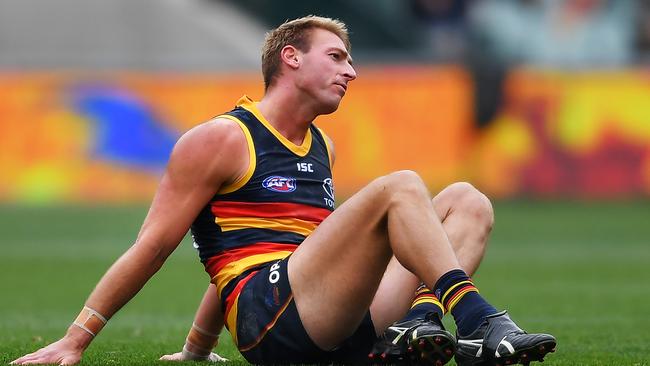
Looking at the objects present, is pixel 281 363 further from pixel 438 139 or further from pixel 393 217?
pixel 438 139

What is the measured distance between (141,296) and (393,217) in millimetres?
6137

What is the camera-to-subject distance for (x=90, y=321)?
5477mm

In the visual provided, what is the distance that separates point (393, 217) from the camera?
16.8 feet

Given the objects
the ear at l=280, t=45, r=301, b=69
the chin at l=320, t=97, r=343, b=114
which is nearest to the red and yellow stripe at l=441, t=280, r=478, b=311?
the chin at l=320, t=97, r=343, b=114

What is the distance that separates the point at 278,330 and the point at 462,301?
0.83 meters

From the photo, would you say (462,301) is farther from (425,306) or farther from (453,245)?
(453,245)

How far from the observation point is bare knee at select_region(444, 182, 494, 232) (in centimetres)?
572

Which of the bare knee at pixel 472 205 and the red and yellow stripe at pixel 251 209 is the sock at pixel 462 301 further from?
the red and yellow stripe at pixel 251 209

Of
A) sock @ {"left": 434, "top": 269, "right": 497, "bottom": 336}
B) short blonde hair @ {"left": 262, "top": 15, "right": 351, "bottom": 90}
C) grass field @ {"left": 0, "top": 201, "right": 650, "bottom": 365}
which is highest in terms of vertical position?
short blonde hair @ {"left": 262, "top": 15, "right": 351, "bottom": 90}

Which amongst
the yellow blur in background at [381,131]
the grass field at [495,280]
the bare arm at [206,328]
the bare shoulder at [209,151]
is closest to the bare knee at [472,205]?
the grass field at [495,280]

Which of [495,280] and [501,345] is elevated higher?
[501,345]

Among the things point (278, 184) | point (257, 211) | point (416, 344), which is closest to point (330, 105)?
point (278, 184)

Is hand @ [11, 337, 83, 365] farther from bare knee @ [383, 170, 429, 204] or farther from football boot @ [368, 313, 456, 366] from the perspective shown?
bare knee @ [383, 170, 429, 204]

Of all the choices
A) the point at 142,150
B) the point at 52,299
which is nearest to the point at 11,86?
the point at 142,150
